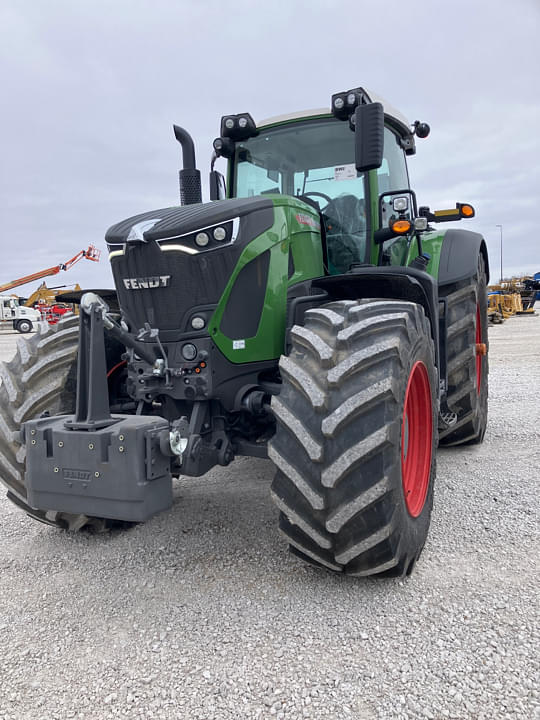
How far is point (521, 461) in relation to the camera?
4.70 metres

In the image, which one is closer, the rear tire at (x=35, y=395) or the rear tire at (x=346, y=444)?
the rear tire at (x=346, y=444)

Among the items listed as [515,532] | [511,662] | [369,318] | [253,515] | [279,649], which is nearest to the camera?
[511,662]

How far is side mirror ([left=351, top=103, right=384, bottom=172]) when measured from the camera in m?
3.08

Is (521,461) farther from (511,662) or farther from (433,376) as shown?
(511,662)

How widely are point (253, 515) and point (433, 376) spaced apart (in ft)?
4.60

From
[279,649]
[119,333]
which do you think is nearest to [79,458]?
[119,333]

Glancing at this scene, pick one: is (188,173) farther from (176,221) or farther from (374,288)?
(374,288)

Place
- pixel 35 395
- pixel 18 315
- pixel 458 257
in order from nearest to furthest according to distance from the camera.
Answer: pixel 35 395
pixel 458 257
pixel 18 315

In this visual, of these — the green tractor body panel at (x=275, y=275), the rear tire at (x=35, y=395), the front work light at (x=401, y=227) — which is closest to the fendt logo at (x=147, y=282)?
the green tractor body panel at (x=275, y=275)

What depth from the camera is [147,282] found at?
295 cm

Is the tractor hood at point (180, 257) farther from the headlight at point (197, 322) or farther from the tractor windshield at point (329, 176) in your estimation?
the tractor windshield at point (329, 176)

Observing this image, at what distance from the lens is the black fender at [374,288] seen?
128 inches

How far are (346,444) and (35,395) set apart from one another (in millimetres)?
1870

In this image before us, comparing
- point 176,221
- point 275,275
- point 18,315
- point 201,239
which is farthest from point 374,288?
point 18,315
